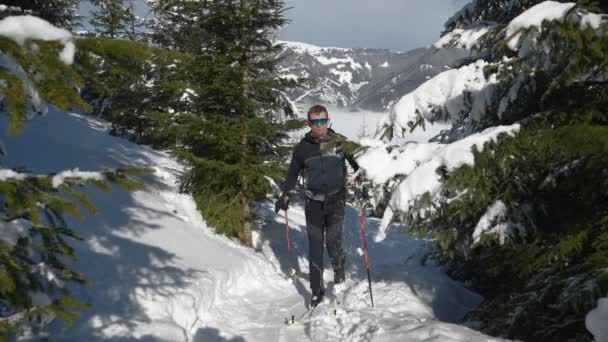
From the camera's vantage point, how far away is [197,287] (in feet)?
17.2

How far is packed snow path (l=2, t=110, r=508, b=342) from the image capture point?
401 cm

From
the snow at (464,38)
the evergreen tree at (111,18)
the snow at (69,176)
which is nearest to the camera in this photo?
the snow at (69,176)

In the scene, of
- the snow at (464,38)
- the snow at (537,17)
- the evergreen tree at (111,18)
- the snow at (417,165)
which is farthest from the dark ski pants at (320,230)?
the evergreen tree at (111,18)

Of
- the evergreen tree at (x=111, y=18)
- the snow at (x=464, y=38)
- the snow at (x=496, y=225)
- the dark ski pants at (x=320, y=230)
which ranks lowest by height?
the dark ski pants at (x=320, y=230)

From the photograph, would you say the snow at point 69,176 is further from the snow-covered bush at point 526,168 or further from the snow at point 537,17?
the snow at point 537,17

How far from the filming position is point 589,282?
275cm

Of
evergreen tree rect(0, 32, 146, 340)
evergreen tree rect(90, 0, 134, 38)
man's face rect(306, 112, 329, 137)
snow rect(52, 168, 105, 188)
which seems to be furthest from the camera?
evergreen tree rect(90, 0, 134, 38)

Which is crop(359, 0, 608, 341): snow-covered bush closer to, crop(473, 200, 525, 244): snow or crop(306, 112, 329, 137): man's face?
crop(473, 200, 525, 244): snow

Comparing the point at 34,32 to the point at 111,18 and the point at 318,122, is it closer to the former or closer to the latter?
the point at 318,122

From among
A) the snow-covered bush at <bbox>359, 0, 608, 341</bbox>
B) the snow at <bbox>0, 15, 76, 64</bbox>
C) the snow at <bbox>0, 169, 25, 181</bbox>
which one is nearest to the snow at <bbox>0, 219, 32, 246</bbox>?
the snow at <bbox>0, 169, 25, 181</bbox>

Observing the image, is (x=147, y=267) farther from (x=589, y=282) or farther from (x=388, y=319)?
(x=589, y=282)

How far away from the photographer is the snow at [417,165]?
297 centimetres

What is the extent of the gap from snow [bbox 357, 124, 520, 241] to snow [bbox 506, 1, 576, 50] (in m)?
0.73

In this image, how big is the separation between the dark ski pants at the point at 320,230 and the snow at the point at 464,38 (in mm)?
2577
